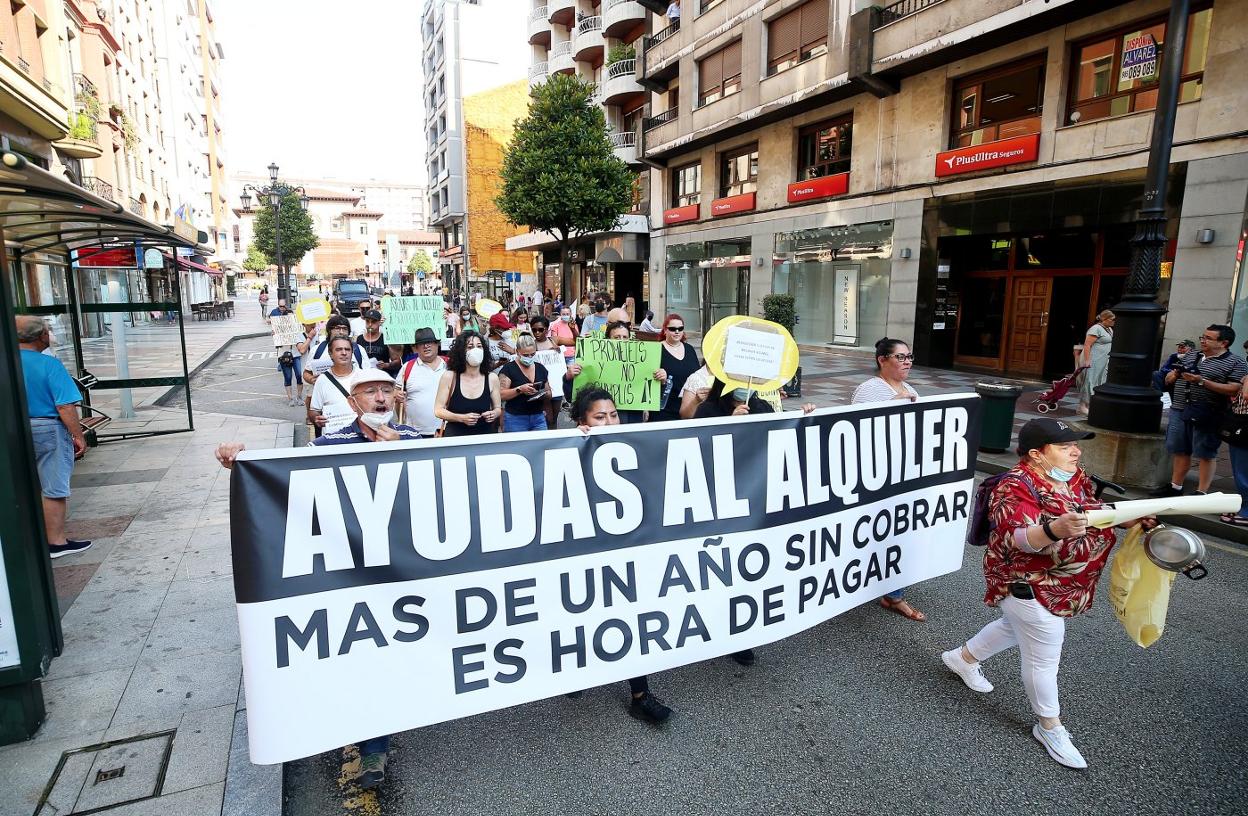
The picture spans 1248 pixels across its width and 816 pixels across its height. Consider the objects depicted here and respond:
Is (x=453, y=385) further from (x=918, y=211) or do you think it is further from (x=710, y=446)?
(x=918, y=211)

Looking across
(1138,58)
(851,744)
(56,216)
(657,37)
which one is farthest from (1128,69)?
(657,37)

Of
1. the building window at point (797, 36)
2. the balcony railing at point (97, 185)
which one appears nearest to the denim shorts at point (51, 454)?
the building window at point (797, 36)

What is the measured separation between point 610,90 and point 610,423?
99.6 feet

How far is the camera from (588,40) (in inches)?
1268

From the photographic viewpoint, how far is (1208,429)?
21.1 feet

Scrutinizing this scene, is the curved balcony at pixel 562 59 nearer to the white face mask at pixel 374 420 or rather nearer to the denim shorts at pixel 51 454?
the denim shorts at pixel 51 454

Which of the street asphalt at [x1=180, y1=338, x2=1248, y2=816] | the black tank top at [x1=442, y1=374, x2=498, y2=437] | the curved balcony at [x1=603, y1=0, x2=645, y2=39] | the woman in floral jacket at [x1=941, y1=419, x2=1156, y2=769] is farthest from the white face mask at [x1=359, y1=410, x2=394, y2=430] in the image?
the curved balcony at [x1=603, y1=0, x2=645, y2=39]

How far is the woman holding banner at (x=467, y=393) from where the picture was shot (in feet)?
17.3

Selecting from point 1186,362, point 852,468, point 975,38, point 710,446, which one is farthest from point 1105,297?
point 710,446

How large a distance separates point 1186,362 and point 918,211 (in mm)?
Result: 11541

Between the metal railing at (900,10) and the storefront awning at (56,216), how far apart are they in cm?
1632

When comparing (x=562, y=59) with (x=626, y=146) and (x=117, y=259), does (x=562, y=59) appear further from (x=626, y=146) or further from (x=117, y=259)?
(x=117, y=259)

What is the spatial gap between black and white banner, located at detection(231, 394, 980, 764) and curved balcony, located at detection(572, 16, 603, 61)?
108ft

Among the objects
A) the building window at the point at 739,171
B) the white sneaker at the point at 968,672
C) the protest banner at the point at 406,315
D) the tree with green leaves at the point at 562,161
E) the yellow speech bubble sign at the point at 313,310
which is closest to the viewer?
the white sneaker at the point at 968,672
